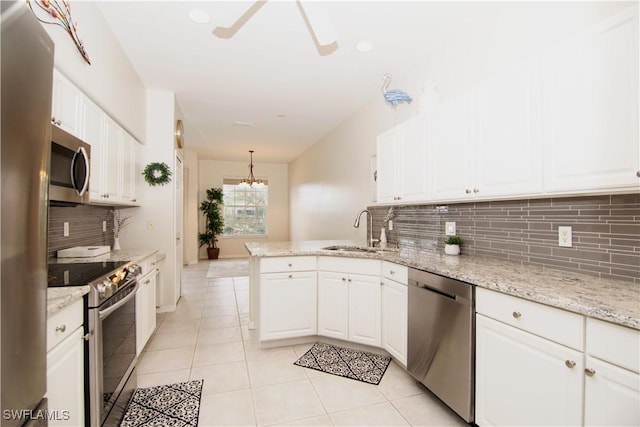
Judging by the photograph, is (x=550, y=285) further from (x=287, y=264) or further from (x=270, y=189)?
(x=270, y=189)

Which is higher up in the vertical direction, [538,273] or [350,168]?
[350,168]

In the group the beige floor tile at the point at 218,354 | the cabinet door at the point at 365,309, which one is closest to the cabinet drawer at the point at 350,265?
the cabinet door at the point at 365,309

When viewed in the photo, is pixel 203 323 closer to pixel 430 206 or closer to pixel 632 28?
pixel 430 206

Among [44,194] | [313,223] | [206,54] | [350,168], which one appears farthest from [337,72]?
[313,223]

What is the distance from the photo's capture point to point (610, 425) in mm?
1048

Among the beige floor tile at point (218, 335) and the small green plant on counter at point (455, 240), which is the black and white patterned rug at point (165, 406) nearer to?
the beige floor tile at point (218, 335)

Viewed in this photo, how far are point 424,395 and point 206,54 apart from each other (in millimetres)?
3421

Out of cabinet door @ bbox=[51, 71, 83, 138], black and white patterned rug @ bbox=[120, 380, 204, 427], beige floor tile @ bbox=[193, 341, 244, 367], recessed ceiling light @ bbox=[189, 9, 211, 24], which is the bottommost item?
beige floor tile @ bbox=[193, 341, 244, 367]

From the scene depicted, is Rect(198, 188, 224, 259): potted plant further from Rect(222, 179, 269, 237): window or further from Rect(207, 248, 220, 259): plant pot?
Rect(222, 179, 269, 237): window

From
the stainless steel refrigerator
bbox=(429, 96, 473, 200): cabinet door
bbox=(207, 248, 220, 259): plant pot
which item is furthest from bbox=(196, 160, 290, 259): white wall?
the stainless steel refrigerator

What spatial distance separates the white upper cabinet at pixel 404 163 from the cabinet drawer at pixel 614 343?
1439mm

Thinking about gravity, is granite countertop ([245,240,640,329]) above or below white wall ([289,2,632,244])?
below

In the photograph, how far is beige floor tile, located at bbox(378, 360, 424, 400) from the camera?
2080mm

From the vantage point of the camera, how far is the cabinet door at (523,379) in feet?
3.82
